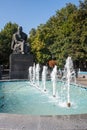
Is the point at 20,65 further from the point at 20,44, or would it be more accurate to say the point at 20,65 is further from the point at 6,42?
the point at 6,42

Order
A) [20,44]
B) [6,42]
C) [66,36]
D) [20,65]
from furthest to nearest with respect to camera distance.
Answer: [6,42], [66,36], [20,44], [20,65]

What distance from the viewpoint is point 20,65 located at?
23.7 meters

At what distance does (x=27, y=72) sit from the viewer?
23.8 meters

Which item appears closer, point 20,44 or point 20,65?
point 20,65

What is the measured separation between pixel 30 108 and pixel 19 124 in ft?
11.7

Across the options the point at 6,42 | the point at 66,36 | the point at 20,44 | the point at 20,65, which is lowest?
the point at 20,65

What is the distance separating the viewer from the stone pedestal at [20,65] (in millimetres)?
23531

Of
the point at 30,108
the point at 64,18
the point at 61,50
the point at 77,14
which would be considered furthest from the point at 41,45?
the point at 30,108

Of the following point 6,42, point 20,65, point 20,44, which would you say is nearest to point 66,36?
point 6,42

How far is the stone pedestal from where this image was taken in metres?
23.5

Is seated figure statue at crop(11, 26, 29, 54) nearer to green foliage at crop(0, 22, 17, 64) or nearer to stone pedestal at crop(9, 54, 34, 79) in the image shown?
stone pedestal at crop(9, 54, 34, 79)

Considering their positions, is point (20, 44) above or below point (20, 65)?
above

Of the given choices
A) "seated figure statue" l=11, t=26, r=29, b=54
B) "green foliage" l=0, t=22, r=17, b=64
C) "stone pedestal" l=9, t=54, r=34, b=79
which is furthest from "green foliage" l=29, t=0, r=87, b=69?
→ "stone pedestal" l=9, t=54, r=34, b=79

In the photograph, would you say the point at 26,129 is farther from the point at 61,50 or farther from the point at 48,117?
the point at 61,50
